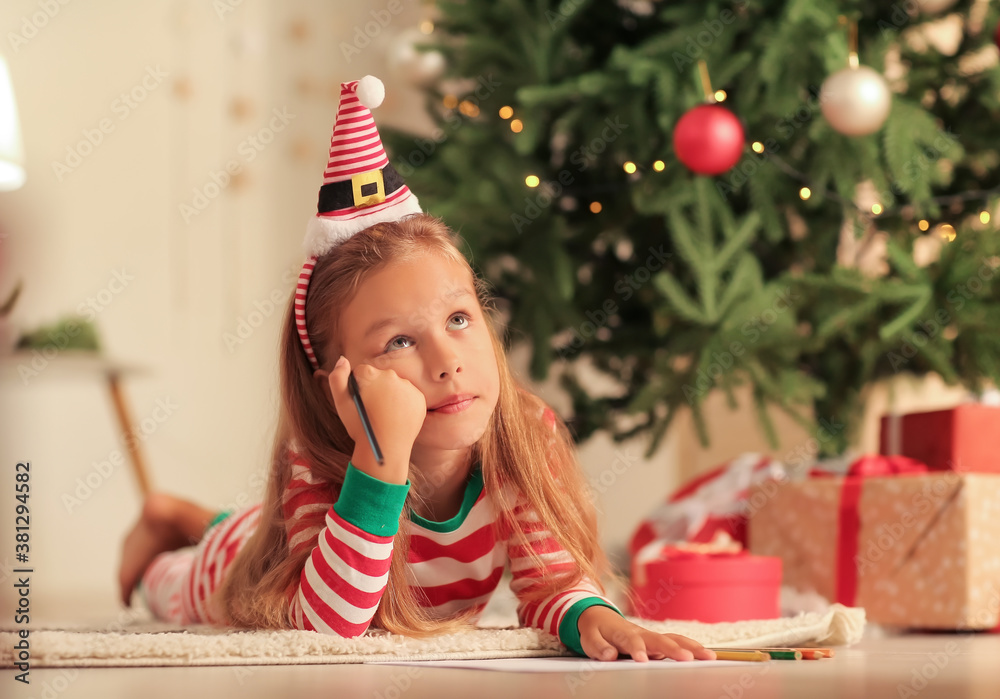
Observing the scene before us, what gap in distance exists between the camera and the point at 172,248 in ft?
9.53

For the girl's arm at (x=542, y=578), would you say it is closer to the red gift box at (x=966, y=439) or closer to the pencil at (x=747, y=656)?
the pencil at (x=747, y=656)

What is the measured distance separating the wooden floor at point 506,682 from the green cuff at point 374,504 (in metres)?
0.11

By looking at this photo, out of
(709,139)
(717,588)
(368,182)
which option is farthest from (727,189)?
(368,182)

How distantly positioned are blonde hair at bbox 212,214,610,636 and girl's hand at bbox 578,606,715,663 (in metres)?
0.10

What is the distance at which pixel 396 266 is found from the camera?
915mm

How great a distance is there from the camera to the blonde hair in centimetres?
94

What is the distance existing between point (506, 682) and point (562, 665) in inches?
4.1

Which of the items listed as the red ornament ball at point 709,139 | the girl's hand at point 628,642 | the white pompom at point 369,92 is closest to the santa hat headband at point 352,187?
the white pompom at point 369,92

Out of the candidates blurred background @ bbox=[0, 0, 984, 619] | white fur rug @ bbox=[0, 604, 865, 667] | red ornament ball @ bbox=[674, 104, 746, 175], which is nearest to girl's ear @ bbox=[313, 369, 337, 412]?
white fur rug @ bbox=[0, 604, 865, 667]

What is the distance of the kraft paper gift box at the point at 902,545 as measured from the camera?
131 centimetres

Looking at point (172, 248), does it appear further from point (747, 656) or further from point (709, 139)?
point (747, 656)

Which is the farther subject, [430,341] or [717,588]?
[717,588]

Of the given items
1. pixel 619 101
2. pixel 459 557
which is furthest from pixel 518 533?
pixel 619 101

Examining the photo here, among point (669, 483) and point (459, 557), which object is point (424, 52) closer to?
point (459, 557)
